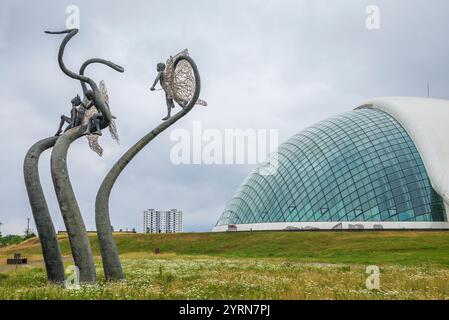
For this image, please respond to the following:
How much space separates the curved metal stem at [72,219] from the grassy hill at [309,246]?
16.1m

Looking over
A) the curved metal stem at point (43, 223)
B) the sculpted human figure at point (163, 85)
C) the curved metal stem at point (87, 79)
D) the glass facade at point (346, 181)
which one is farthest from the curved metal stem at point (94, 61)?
the glass facade at point (346, 181)

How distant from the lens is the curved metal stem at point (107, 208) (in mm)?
15609

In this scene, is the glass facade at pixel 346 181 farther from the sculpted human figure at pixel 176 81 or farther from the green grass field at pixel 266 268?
the sculpted human figure at pixel 176 81

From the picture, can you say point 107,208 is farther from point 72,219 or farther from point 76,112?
point 76,112

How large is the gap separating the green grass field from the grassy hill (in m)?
0.06

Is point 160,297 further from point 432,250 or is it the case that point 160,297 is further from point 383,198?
point 383,198

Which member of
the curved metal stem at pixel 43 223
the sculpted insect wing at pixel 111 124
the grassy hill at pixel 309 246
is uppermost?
the sculpted insect wing at pixel 111 124

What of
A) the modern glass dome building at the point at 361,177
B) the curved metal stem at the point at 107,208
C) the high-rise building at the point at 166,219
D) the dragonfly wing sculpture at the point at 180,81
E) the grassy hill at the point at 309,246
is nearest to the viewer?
the curved metal stem at the point at 107,208

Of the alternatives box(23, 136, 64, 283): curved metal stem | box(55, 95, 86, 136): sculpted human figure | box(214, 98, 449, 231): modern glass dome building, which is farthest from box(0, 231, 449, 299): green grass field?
box(214, 98, 449, 231): modern glass dome building

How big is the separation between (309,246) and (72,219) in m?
24.8

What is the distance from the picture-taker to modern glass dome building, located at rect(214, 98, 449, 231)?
167 ft

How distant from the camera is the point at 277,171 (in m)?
60.0

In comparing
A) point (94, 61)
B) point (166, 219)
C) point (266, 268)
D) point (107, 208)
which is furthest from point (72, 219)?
point (166, 219)
